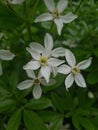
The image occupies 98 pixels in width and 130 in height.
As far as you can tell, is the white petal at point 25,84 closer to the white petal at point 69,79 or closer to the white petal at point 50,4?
the white petal at point 69,79

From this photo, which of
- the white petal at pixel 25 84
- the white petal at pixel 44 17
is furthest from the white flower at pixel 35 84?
the white petal at pixel 44 17

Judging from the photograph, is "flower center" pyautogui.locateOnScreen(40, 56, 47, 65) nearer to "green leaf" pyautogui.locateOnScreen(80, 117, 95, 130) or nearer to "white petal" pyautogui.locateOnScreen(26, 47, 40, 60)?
"white petal" pyautogui.locateOnScreen(26, 47, 40, 60)

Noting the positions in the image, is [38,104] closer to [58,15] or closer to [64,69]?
[64,69]

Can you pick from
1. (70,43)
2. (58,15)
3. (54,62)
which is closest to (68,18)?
(58,15)

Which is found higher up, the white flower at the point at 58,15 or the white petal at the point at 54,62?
the white flower at the point at 58,15

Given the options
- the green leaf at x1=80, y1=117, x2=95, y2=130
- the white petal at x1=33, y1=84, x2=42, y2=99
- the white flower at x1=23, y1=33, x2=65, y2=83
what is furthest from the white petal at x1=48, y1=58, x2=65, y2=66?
the green leaf at x1=80, y1=117, x2=95, y2=130

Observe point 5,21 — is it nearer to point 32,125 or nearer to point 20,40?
point 20,40

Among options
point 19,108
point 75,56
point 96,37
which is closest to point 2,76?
point 19,108
